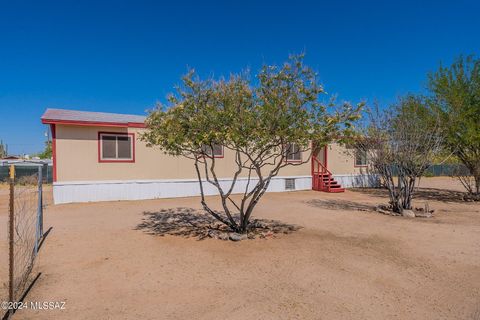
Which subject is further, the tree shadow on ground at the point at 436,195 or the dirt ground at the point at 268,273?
the tree shadow on ground at the point at 436,195

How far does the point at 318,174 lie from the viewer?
51.9 feet

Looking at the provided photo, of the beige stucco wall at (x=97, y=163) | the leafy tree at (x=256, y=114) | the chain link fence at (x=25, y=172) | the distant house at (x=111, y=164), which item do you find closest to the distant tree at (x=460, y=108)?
the distant house at (x=111, y=164)

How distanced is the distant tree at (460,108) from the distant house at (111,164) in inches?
147

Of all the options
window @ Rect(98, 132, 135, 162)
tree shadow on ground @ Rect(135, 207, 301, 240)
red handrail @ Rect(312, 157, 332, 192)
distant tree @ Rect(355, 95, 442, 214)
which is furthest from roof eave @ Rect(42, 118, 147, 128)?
red handrail @ Rect(312, 157, 332, 192)

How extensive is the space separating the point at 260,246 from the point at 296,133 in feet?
7.50

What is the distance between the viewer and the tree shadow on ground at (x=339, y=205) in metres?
10.0

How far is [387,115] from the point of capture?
9.61 m

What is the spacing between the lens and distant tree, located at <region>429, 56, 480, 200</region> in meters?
11.0

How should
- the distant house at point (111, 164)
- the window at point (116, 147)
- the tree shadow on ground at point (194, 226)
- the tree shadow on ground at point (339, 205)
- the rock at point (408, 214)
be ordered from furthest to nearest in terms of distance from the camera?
the window at point (116, 147), the distant house at point (111, 164), the tree shadow on ground at point (339, 205), the rock at point (408, 214), the tree shadow on ground at point (194, 226)

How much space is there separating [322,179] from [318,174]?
0.43m

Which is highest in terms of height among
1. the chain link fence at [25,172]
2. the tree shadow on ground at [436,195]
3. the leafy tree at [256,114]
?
the leafy tree at [256,114]

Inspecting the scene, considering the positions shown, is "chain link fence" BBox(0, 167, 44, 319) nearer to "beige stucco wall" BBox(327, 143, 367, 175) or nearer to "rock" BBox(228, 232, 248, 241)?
"rock" BBox(228, 232, 248, 241)

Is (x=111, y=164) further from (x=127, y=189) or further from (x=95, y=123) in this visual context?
(x=95, y=123)

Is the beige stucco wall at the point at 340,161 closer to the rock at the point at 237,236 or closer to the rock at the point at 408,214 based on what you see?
the rock at the point at 408,214
